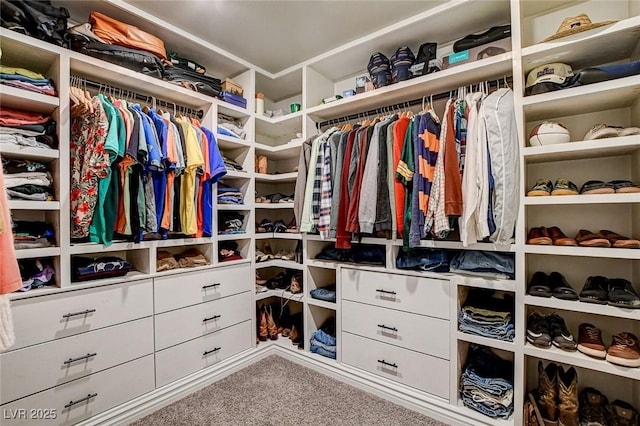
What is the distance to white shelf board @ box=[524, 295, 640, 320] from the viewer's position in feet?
4.21

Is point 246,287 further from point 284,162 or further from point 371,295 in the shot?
point 284,162

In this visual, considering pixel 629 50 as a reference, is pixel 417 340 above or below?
below

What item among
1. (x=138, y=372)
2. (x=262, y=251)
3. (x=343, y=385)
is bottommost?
(x=343, y=385)

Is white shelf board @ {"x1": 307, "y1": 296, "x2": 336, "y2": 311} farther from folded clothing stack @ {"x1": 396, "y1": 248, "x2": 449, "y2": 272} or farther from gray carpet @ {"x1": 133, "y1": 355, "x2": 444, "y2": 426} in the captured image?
folded clothing stack @ {"x1": 396, "y1": 248, "x2": 449, "y2": 272}

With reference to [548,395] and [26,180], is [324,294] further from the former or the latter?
[26,180]

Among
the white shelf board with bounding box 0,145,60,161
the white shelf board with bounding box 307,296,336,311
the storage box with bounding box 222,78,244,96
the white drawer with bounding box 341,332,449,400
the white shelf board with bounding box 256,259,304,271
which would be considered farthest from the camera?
the white shelf board with bounding box 256,259,304,271

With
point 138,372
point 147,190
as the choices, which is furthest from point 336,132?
point 138,372

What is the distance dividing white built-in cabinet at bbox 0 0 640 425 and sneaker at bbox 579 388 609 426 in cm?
11

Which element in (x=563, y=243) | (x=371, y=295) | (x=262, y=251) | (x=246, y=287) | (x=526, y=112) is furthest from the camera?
(x=262, y=251)

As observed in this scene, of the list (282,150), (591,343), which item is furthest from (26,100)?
(591,343)

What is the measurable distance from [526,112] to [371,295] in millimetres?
1394

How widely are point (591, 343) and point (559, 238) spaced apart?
496mm

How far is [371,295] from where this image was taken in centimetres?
201

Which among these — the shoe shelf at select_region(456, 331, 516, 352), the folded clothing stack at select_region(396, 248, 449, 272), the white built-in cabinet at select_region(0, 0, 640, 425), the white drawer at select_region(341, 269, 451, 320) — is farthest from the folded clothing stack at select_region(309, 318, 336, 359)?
the shoe shelf at select_region(456, 331, 516, 352)
